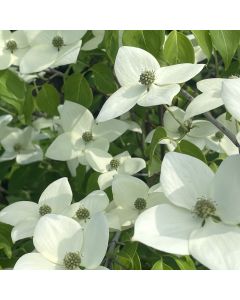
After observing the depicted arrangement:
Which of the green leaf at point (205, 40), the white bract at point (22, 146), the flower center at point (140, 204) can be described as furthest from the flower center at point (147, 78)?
the white bract at point (22, 146)

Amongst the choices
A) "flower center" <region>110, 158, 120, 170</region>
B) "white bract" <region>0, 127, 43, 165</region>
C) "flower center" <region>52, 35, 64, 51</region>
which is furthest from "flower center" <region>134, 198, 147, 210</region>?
"white bract" <region>0, 127, 43, 165</region>

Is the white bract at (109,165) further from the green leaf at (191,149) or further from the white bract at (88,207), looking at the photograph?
the green leaf at (191,149)

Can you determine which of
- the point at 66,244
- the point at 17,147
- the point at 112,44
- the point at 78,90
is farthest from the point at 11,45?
the point at 66,244

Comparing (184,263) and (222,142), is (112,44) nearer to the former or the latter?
(222,142)

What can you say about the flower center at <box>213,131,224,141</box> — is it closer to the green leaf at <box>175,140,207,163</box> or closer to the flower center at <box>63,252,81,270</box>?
the green leaf at <box>175,140,207,163</box>

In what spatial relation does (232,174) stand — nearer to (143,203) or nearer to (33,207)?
(143,203)

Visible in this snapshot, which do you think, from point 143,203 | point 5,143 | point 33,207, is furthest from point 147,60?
point 5,143
